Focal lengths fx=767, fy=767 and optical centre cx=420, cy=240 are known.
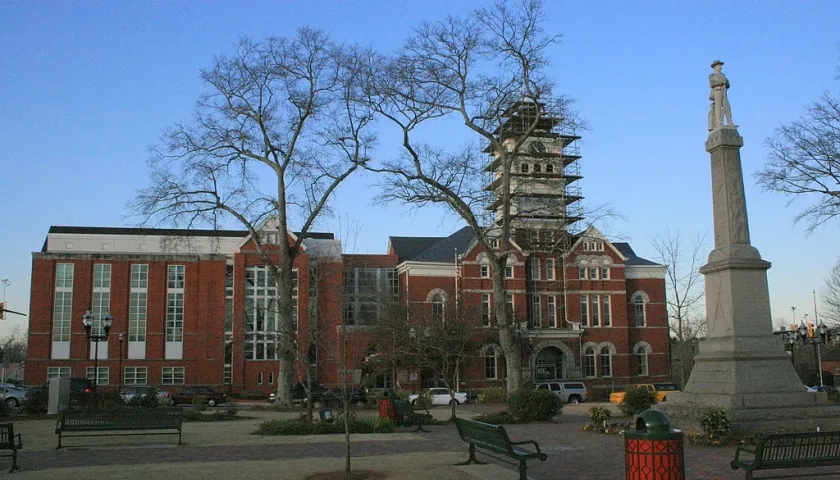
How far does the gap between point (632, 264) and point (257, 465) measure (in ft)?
190

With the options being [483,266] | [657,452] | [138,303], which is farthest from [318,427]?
[138,303]

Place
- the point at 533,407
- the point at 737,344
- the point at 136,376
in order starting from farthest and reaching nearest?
the point at 136,376 → the point at 533,407 → the point at 737,344

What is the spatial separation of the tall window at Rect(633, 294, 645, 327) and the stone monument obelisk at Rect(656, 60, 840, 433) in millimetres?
47747

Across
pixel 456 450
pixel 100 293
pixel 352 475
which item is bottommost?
pixel 456 450

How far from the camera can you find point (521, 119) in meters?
34.8

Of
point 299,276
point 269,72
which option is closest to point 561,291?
point 299,276

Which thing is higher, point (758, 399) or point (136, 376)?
point (758, 399)

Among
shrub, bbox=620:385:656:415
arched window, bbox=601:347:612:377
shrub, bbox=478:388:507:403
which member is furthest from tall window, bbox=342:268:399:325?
shrub, bbox=620:385:656:415

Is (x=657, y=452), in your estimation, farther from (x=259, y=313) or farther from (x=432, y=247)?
(x=432, y=247)

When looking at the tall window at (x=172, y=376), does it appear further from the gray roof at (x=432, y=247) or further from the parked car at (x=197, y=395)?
the gray roof at (x=432, y=247)

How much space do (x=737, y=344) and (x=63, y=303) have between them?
53796 mm

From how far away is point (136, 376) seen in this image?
5866 cm

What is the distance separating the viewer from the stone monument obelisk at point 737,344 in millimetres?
16938

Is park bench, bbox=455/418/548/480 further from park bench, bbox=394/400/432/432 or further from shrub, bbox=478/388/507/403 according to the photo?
shrub, bbox=478/388/507/403
